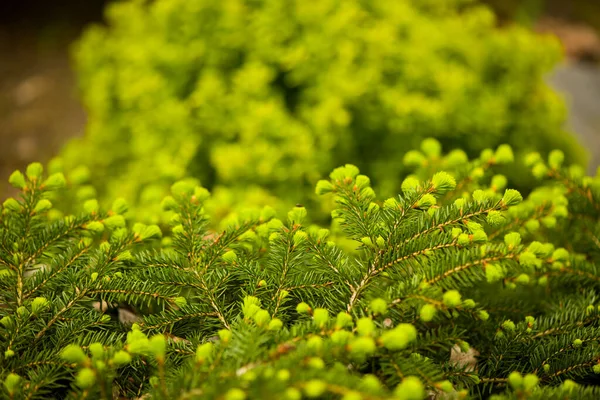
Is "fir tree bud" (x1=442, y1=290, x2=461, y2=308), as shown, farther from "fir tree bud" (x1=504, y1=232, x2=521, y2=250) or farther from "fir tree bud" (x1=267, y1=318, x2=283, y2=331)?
"fir tree bud" (x1=267, y1=318, x2=283, y2=331)

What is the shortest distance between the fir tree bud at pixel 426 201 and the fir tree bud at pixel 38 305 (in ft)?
2.70

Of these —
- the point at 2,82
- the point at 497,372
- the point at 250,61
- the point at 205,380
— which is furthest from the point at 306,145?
the point at 2,82

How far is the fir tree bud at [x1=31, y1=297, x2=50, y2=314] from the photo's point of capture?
38.4 inches

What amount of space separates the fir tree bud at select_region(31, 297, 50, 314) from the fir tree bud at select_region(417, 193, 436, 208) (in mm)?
822

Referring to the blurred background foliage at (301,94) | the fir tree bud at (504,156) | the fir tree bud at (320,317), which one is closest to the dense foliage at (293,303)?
the fir tree bud at (320,317)

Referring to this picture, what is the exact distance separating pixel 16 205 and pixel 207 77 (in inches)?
56.0

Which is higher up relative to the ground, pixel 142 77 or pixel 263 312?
pixel 142 77

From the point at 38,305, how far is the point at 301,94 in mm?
1806

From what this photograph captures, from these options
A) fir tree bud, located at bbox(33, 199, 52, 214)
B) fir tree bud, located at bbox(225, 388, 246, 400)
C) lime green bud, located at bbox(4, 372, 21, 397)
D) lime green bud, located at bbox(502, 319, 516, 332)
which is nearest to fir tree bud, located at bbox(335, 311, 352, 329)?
fir tree bud, located at bbox(225, 388, 246, 400)

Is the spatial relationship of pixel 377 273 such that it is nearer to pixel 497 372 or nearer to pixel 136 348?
pixel 497 372

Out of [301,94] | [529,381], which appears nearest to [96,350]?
[529,381]

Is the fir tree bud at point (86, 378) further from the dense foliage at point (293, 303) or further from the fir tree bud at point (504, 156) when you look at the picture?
the fir tree bud at point (504, 156)

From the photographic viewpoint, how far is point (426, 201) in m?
1.02

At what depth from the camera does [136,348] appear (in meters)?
0.85
